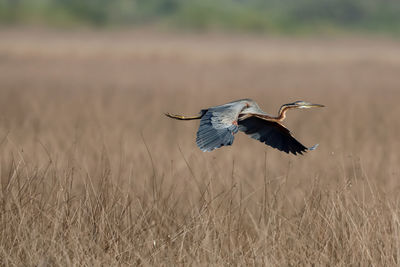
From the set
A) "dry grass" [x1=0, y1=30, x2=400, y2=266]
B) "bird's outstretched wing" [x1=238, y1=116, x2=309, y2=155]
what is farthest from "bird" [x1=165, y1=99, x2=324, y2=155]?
"dry grass" [x1=0, y1=30, x2=400, y2=266]

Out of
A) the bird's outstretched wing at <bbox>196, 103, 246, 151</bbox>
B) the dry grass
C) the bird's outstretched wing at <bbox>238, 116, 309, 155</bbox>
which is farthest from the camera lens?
the dry grass

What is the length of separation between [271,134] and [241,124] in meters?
0.11

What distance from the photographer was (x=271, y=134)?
9.07ft

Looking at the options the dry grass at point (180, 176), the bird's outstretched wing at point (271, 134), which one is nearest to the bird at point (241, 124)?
the bird's outstretched wing at point (271, 134)

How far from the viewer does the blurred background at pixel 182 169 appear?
12.3 feet

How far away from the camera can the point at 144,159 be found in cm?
711

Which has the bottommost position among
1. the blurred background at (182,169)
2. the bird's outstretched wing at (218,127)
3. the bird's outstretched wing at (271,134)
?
the blurred background at (182,169)

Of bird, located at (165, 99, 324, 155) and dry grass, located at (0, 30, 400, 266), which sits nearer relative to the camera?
bird, located at (165, 99, 324, 155)

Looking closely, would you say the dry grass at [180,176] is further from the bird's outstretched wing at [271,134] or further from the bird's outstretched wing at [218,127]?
the bird's outstretched wing at [218,127]

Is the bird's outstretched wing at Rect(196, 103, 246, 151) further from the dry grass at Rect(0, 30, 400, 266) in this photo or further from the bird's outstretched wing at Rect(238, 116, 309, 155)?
the dry grass at Rect(0, 30, 400, 266)

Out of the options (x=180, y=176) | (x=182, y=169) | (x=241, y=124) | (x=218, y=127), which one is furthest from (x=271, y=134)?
(x=182, y=169)

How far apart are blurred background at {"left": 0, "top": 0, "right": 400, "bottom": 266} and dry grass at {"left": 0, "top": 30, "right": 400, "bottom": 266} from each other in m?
0.02

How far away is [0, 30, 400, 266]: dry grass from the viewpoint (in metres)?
3.71

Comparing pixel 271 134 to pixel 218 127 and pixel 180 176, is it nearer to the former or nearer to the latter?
pixel 218 127
